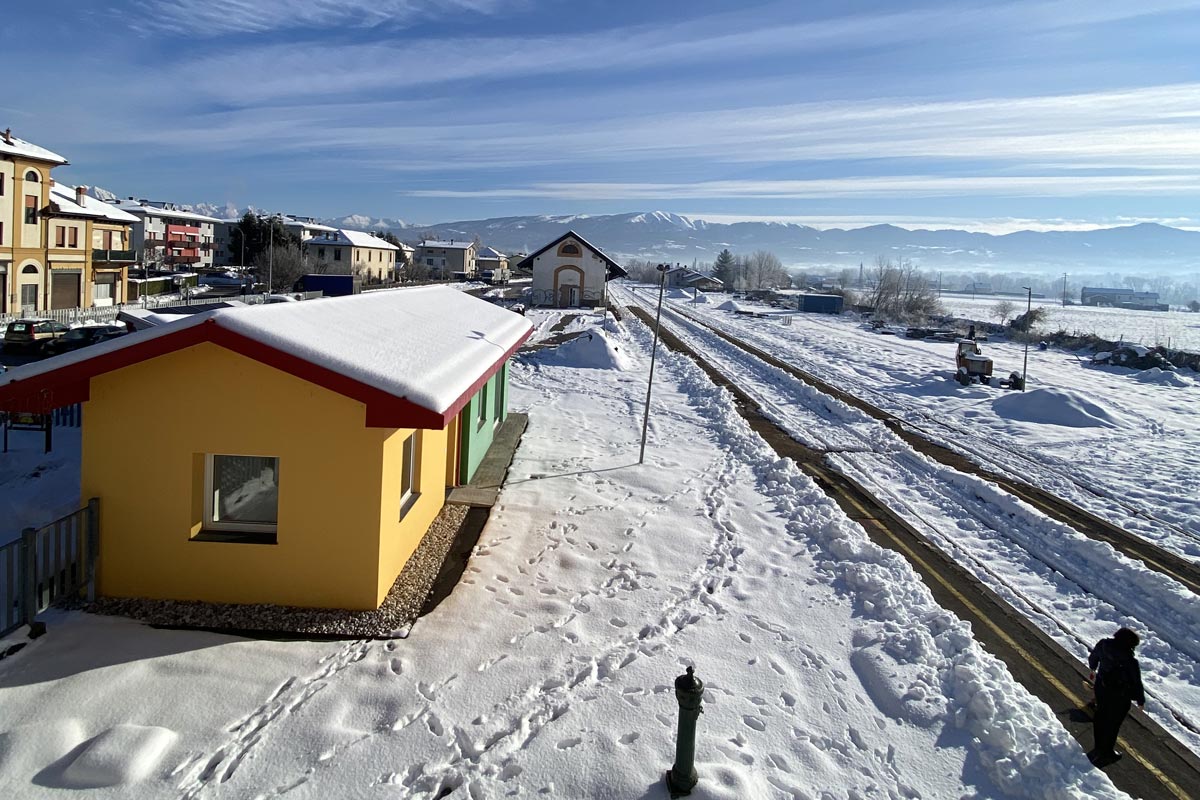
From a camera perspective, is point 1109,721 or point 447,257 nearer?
point 1109,721

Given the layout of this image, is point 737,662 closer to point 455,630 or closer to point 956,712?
point 956,712

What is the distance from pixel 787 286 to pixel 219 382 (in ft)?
557

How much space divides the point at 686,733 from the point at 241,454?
5088 millimetres

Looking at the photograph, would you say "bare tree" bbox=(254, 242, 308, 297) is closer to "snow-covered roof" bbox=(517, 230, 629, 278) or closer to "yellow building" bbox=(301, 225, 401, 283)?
"yellow building" bbox=(301, 225, 401, 283)

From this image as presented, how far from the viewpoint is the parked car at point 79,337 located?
2812 cm

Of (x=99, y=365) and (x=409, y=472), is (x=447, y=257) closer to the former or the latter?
(x=409, y=472)

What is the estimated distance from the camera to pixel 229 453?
8023 millimetres

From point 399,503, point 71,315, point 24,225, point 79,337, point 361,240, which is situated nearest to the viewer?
point 399,503

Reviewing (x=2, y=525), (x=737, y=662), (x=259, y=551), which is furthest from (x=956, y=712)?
(x=2, y=525)

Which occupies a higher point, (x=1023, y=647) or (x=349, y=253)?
(x=349, y=253)

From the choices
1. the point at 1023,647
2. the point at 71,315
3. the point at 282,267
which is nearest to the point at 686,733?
the point at 1023,647

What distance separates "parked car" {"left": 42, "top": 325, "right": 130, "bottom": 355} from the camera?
92.3 ft

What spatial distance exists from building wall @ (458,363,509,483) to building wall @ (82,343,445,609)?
11.0 ft

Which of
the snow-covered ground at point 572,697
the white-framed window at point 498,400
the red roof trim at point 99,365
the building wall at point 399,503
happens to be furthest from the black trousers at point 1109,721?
the white-framed window at point 498,400
